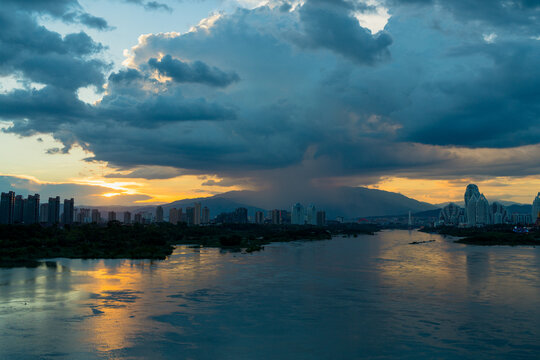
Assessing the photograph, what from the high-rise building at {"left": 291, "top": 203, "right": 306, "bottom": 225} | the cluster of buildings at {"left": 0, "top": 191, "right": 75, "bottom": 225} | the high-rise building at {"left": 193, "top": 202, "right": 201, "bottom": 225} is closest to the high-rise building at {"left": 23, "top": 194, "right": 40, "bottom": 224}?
the cluster of buildings at {"left": 0, "top": 191, "right": 75, "bottom": 225}

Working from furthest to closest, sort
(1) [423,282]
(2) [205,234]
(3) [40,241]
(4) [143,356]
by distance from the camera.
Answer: (2) [205,234]
(3) [40,241]
(1) [423,282]
(4) [143,356]

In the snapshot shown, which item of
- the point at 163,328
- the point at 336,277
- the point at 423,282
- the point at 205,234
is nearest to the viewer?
the point at 163,328

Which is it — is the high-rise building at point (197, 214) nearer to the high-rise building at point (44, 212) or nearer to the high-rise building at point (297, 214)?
the high-rise building at point (297, 214)

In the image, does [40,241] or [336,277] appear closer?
[336,277]

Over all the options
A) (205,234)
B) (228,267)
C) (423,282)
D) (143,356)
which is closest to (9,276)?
(228,267)

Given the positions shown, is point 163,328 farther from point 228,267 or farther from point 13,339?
point 228,267
